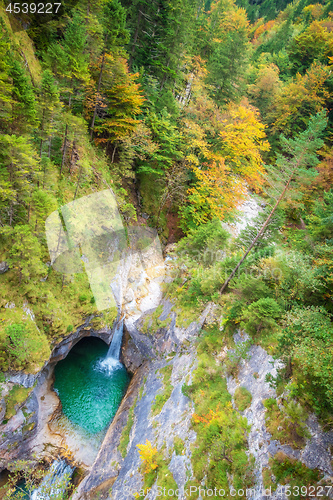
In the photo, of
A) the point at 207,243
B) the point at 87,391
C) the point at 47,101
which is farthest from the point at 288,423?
the point at 47,101

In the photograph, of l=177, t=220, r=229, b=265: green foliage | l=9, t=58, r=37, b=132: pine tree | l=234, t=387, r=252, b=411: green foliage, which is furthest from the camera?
l=177, t=220, r=229, b=265: green foliage

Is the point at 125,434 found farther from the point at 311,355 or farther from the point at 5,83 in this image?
the point at 5,83

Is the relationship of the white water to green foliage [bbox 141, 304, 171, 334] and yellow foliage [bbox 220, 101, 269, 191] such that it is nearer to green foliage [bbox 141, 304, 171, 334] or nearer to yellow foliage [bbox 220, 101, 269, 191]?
green foliage [bbox 141, 304, 171, 334]

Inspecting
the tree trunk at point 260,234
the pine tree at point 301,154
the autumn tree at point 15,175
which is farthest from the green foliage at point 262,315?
the autumn tree at point 15,175

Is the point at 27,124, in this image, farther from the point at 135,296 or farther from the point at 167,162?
the point at 135,296

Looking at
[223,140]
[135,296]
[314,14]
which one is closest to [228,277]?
[135,296]

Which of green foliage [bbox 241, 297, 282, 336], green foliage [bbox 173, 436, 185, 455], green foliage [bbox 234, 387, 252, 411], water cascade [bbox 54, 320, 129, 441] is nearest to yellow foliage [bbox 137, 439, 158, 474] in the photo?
green foliage [bbox 173, 436, 185, 455]
